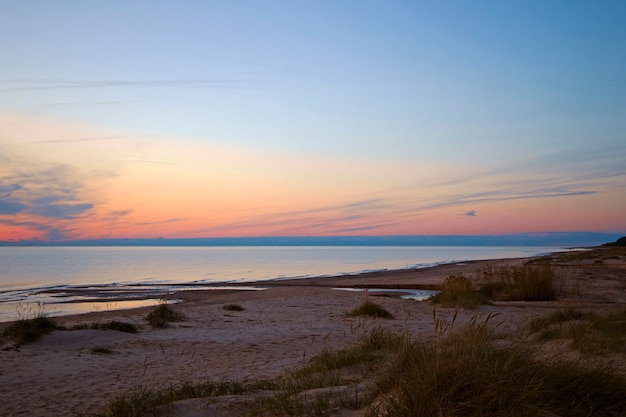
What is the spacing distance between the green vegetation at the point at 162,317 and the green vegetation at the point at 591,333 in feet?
30.3

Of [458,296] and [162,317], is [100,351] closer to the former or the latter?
[162,317]

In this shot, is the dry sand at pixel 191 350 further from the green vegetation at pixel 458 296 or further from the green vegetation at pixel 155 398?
the green vegetation at pixel 458 296

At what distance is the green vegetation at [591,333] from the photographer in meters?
7.07

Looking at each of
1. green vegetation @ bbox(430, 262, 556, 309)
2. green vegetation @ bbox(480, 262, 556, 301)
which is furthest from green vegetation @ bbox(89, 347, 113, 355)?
green vegetation @ bbox(480, 262, 556, 301)

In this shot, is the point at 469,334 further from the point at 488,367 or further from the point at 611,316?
the point at 611,316


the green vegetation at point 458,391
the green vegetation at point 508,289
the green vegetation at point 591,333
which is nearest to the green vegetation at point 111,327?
the green vegetation at point 458,391

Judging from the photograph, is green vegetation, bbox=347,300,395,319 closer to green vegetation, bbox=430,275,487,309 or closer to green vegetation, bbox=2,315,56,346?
green vegetation, bbox=430,275,487,309

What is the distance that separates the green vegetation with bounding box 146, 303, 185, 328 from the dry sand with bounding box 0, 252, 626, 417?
286mm

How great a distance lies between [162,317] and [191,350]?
3.83 metres

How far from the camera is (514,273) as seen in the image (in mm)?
20469

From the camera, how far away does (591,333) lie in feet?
26.4

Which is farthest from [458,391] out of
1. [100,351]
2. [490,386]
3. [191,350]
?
[100,351]

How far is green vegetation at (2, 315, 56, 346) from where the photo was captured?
1105 cm

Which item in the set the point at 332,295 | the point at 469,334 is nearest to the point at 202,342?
the point at 469,334
